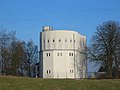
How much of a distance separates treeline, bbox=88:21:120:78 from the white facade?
26.1 m

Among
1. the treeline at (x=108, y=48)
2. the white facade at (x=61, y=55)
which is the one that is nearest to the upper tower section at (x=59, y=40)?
the white facade at (x=61, y=55)

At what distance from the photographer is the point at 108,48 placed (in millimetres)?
74125

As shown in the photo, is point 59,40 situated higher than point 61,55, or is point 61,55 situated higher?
point 59,40

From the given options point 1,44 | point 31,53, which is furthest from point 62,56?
point 1,44

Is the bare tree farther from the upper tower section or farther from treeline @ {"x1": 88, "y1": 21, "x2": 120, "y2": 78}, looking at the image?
treeline @ {"x1": 88, "y1": 21, "x2": 120, "y2": 78}

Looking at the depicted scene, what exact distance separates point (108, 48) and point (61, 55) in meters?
31.6

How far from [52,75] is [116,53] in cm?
3432

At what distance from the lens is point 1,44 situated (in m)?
77.4

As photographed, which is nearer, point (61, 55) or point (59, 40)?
point (61, 55)

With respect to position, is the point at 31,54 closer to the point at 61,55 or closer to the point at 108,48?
the point at 61,55

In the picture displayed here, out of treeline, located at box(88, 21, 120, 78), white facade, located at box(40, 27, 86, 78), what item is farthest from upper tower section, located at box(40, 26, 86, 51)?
treeline, located at box(88, 21, 120, 78)

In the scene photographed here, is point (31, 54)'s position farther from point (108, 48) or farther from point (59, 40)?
point (108, 48)

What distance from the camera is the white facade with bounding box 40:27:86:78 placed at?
337 ft

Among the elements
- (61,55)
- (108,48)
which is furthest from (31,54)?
(108,48)
